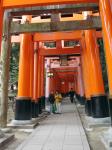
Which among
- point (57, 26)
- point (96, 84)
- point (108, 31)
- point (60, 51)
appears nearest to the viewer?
point (108, 31)

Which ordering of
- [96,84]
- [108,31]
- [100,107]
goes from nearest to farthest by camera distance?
[108,31] < [100,107] < [96,84]

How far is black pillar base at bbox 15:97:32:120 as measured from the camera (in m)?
15.0

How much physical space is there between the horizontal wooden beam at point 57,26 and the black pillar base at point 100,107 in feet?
11.0

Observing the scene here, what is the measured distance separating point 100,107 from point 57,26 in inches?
167

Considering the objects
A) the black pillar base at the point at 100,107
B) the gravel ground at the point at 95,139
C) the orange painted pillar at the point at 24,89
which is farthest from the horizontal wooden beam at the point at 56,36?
the gravel ground at the point at 95,139

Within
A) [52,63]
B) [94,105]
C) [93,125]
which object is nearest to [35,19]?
[94,105]

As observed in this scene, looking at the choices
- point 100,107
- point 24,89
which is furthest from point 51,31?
point 100,107

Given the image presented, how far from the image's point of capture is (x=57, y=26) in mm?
14047

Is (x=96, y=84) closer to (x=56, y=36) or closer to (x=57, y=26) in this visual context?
(x=57, y=26)

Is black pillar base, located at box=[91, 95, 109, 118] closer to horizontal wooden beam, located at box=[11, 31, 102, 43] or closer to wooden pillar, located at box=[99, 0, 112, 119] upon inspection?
horizontal wooden beam, located at box=[11, 31, 102, 43]

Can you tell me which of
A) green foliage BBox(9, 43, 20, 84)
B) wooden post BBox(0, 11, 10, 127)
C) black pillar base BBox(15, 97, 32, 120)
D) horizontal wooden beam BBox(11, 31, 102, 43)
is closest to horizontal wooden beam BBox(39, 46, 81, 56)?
green foliage BBox(9, 43, 20, 84)

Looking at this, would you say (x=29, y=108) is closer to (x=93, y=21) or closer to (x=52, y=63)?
(x=93, y=21)

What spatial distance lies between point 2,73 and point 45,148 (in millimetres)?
5209

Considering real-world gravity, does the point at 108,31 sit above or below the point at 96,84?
above
